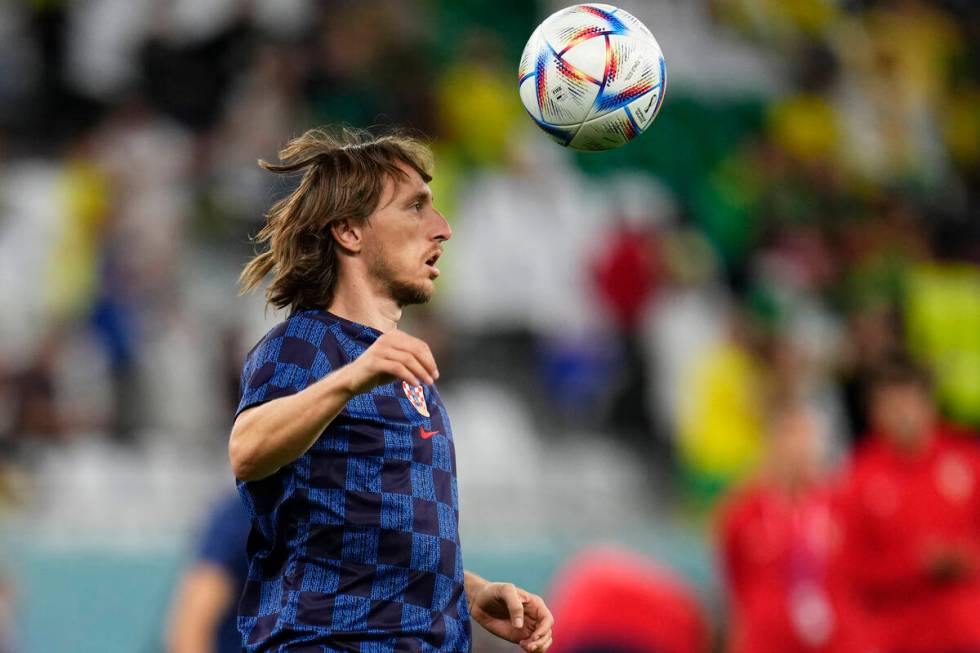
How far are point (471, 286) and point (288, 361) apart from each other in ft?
24.4

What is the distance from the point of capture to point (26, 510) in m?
8.93

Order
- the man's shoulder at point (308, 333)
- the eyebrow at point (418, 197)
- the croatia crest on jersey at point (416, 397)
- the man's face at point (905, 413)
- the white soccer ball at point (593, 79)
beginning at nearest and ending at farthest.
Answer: the man's shoulder at point (308, 333) < the croatia crest on jersey at point (416, 397) < the eyebrow at point (418, 197) < the white soccer ball at point (593, 79) < the man's face at point (905, 413)

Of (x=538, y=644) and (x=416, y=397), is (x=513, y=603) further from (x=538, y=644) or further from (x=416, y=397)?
(x=416, y=397)

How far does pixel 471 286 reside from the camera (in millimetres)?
11242

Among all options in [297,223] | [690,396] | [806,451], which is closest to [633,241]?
[690,396]

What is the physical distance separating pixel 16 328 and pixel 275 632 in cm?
664

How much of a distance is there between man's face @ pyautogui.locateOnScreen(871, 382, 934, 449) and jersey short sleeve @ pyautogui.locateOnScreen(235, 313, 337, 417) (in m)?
5.31

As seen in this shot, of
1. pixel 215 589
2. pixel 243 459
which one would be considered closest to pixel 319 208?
pixel 243 459

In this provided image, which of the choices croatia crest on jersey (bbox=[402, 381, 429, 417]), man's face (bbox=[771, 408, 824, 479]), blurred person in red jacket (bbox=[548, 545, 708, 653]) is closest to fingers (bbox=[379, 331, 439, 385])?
croatia crest on jersey (bbox=[402, 381, 429, 417])

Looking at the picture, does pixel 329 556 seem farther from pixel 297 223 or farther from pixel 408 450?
pixel 297 223

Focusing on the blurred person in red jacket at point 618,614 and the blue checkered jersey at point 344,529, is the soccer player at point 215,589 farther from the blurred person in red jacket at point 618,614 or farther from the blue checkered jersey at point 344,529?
the blue checkered jersey at point 344,529

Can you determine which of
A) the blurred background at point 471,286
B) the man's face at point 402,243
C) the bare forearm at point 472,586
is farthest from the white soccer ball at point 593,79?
the blurred background at point 471,286

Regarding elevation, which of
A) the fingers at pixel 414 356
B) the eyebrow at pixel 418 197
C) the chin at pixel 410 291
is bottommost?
the fingers at pixel 414 356

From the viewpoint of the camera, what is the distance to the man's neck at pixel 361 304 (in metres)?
4.04
